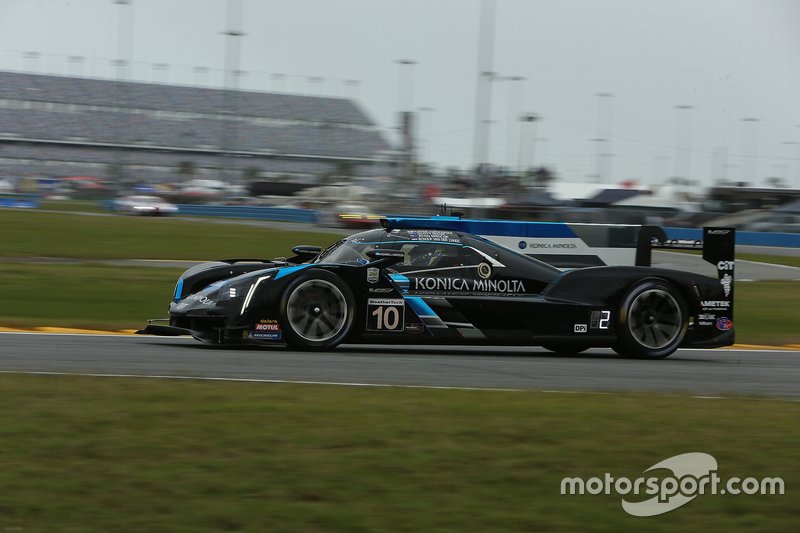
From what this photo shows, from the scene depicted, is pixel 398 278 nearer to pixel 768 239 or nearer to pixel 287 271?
pixel 287 271

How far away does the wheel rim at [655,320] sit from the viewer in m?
9.31

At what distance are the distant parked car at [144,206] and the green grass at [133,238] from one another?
28.0 ft

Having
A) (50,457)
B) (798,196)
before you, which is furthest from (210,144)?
(50,457)

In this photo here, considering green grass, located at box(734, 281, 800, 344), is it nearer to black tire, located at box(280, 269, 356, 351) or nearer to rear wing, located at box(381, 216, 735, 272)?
rear wing, located at box(381, 216, 735, 272)

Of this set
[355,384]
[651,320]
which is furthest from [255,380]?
[651,320]

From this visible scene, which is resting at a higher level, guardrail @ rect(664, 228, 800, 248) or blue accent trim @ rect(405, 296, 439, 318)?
guardrail @ rect(664, 228, 800, 248)

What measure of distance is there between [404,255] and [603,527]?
539 cm

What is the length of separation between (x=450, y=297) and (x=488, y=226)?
1.26m

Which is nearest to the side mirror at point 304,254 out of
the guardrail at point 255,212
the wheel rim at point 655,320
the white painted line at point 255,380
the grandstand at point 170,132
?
the white painted line at point 255,380

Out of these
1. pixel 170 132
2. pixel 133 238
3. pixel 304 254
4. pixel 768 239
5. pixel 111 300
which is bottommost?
pixel 111 300

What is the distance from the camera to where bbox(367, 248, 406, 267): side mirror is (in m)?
8.86

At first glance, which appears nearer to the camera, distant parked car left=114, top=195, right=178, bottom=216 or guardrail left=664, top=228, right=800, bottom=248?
guardrail left=664, top=228, right=800, bottom=248

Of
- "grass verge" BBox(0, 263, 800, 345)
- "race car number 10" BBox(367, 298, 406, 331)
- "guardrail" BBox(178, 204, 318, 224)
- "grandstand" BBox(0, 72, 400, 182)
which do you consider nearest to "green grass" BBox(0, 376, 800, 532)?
"race car number 10" BBox(367, 298, 406, 331)

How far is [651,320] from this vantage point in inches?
369
